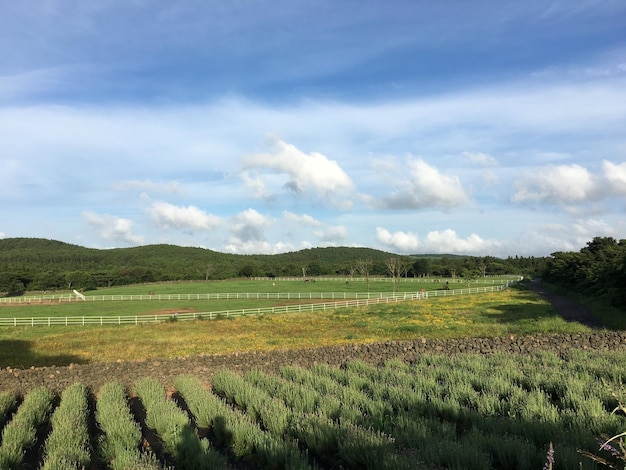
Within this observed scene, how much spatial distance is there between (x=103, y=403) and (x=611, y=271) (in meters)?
42.0

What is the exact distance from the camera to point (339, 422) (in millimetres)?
7191

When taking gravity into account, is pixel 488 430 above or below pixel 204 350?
above

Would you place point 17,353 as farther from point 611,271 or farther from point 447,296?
point 447,296

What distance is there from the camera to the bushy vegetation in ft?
111

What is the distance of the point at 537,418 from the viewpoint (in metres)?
6.46

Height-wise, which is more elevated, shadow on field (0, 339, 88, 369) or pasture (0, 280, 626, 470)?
pasture (0, 280, 626, 470)

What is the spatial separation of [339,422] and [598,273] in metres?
51.4

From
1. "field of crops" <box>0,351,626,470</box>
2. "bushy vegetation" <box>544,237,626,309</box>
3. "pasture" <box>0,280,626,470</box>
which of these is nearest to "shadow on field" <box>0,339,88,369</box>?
"field of crops" <box>0,351,626,470</box>

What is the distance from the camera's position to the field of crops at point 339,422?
533 cm

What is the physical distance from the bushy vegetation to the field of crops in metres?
28.6

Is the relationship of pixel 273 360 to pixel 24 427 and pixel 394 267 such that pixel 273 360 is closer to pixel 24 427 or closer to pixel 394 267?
pixel 24 427

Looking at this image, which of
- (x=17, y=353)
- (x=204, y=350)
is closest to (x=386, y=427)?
(x=204, y=350)

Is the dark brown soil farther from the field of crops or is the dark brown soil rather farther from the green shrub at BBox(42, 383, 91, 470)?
the green shrub at BBox(42, 383, 91, 470)

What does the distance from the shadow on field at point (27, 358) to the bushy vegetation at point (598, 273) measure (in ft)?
120
